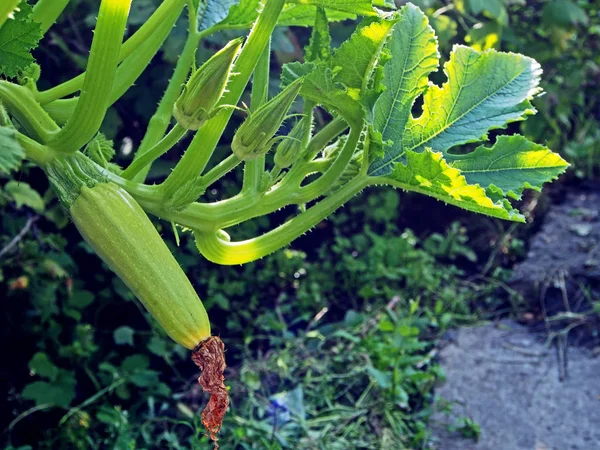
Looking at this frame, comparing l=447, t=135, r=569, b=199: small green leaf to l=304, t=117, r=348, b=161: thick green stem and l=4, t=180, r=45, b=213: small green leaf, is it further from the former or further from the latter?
l=4, t=180, r=45, b=213: small green leaf

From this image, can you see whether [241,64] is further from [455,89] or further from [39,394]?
[39,394]

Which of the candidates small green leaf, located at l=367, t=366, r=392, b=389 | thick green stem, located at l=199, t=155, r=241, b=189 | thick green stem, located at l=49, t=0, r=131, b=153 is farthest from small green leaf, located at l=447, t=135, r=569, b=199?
small green leaf, located at l=367, t=366, r=392, b=389

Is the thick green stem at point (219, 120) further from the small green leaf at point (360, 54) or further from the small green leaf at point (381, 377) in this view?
the small green leaf at point (381, 377)

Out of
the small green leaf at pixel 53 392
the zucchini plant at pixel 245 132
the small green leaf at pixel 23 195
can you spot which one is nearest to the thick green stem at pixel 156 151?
the zucchini plant at pixel 245 132

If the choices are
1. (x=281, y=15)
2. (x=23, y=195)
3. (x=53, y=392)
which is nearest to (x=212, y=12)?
(x=281, y=15)

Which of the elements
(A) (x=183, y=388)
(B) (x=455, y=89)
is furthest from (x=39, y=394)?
(B) (x=455, y=89)

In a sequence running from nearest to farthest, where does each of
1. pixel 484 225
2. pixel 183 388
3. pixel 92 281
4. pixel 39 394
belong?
1. pixel 39 394
2. pixel 183 388
3. pixel 92 281
4. pixel 484 225

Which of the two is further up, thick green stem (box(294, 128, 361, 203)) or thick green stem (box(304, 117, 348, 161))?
thick green stem (box(304, 117, 348, 161))
